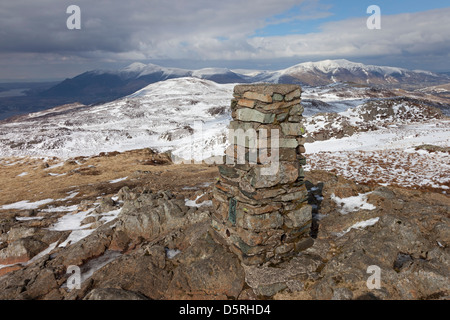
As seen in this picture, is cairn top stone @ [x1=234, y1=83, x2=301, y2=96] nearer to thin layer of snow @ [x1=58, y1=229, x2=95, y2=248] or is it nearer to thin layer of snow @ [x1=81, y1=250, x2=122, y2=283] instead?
thin layer of snow @ [x1=81, y1=250, x2=122, y2=283]

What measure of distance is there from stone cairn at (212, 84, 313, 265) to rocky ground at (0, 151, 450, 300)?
1.79 ft

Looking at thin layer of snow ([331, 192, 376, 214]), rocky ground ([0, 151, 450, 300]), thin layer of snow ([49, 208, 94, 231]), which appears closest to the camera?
rocky ground ([0, 151, 450, 300])

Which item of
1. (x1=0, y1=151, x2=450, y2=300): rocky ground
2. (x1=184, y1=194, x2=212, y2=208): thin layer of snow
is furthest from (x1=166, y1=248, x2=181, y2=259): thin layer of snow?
(x1=184, y1=194, x2=212, y2=208): thin layer of snow

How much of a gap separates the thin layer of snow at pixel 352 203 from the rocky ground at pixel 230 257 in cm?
4

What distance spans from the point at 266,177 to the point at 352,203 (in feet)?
21.4

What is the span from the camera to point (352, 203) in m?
11.5

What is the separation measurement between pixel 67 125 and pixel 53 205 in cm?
9662

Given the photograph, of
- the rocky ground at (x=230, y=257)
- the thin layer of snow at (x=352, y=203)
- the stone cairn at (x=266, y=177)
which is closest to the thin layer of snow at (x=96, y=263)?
the rocky ground at (x=230, y=257)

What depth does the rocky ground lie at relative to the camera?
6484 millimetres

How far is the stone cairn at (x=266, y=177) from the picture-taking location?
7.20 metres

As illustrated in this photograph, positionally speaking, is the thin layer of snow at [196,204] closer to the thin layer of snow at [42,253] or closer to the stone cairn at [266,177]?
the stone cairn at [266,177]

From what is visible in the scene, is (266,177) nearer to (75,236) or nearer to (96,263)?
(96,263)

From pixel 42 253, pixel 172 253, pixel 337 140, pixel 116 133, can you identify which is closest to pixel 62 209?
pixel 42 253
